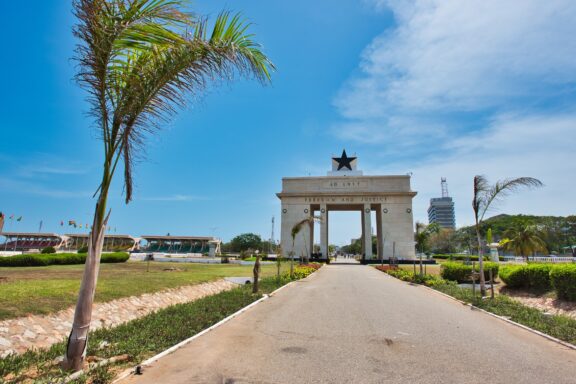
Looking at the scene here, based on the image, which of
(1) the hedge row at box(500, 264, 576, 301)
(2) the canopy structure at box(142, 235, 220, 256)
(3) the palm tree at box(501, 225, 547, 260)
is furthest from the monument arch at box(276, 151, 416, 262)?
(2) the canopy structure at box(142, 235, 220, 256)

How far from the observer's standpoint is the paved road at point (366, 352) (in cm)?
453

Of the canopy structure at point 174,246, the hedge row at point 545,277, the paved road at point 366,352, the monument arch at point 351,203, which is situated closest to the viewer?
the paved road at point 366,352

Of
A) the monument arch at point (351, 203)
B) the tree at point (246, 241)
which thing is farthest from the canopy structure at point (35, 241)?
the monument arch at point (351, 203)

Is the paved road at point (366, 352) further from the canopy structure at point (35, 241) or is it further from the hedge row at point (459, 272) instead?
the canopy structure at point (35, 241)

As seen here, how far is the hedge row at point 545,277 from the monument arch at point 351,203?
1411 inches

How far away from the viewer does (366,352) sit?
5.62 meters

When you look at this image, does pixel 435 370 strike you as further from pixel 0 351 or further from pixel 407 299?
pixel 407 299

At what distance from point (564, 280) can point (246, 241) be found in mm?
91971

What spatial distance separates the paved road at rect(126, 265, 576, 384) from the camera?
4531 mm

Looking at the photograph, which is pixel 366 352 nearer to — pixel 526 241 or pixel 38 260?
pixel 38 260

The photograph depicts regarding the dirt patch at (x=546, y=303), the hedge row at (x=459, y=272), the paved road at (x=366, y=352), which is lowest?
the dirt patch at (x=546, y=303)

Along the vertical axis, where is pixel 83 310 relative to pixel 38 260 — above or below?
above

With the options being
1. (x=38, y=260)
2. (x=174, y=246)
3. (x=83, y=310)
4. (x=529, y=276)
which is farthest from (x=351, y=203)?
(x=174, y=246)

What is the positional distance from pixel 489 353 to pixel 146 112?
6.89 metres
